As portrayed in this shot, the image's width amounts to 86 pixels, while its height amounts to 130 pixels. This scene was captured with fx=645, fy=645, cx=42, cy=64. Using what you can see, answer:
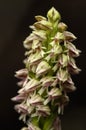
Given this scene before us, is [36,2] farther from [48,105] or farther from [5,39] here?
[48,105]

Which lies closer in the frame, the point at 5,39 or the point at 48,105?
the point at 48,105

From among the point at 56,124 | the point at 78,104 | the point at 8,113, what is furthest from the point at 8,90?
the point at 56,124

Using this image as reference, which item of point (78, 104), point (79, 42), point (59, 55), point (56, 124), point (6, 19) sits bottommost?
point (56, 124)

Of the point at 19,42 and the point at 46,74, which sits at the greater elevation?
the point at 19,42

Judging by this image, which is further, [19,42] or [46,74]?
[19,42]

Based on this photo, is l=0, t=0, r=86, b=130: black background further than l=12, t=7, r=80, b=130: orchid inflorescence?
Yes
